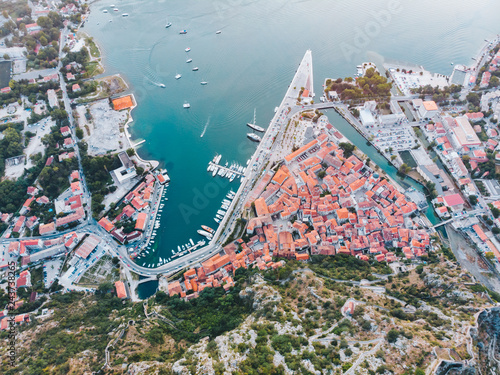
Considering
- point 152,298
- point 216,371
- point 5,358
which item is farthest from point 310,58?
point 5,358

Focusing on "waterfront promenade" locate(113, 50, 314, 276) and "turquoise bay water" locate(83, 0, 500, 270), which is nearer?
"waterfront promenade" locate(113, 50, 314, 276)

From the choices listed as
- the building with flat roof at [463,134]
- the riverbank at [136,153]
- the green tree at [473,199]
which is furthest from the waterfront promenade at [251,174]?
the green tree at [473,199]

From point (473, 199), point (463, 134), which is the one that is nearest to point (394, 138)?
point (463, 134)

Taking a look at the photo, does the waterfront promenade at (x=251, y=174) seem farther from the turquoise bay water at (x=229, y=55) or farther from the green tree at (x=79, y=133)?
the green tree at (x=79, y=133)

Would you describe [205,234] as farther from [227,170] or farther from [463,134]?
[463,134]

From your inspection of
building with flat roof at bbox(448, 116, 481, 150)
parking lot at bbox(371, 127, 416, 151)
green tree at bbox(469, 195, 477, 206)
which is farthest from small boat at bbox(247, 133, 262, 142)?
green tree at bbox(469, 195, 477, 206)

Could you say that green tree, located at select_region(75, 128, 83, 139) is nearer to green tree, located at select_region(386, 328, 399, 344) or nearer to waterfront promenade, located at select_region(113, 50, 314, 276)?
waterfront promenade, located at select_region(113, 50, 314, 276)

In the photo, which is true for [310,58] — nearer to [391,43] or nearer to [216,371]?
[391,43]

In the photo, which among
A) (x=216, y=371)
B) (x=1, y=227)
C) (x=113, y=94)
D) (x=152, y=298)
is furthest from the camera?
(x=113, y=94)

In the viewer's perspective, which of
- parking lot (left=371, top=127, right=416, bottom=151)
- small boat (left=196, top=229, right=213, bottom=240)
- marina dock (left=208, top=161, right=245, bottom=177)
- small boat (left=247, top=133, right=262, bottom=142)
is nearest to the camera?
small boat (left=196, top=229, right=213, bottom=240)
